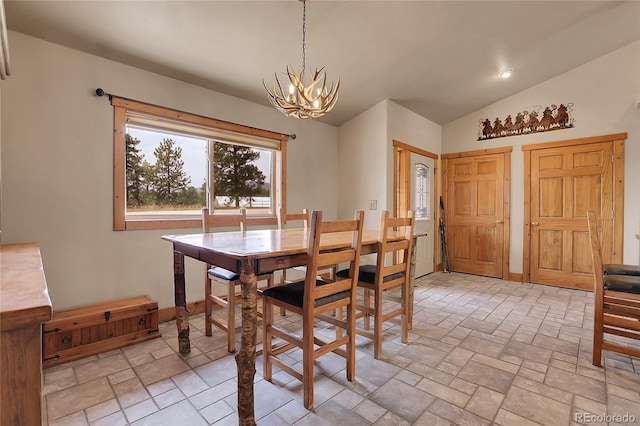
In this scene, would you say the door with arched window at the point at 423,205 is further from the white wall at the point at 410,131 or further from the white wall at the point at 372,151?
the white wall at the point at 372,151

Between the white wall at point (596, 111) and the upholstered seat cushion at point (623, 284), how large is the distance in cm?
242

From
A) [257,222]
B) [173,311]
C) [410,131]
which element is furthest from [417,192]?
[173,311]

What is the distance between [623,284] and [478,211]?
298 centimetres

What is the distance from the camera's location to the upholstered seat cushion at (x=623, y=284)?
2.01 m

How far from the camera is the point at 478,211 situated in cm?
493

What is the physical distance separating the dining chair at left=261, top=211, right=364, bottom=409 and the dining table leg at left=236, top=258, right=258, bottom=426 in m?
0.29

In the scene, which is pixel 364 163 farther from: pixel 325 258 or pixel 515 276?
pixel 515 276

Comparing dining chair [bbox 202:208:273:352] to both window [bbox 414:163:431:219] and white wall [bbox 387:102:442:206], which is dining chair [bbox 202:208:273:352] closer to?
white wall [bbox 387:102:442:206]

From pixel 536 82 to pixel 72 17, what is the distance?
5319 mm

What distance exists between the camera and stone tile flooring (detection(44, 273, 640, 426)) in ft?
5.32

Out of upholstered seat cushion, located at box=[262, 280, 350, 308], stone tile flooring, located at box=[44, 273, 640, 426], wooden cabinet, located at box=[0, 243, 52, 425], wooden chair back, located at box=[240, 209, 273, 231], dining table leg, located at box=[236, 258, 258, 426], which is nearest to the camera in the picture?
wooden cabinet, located at box=[0, 243, 52, 425]

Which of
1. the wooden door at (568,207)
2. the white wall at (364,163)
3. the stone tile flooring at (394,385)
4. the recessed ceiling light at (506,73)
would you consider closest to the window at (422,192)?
the white wall at (364,163)

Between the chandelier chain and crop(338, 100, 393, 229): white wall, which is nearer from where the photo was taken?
the chandelier chain

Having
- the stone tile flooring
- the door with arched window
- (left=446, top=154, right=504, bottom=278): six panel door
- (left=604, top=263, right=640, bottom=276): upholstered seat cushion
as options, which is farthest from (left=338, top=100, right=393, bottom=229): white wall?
(left=604, top=263, right=640, bottom=276): upholstered seat cushion
